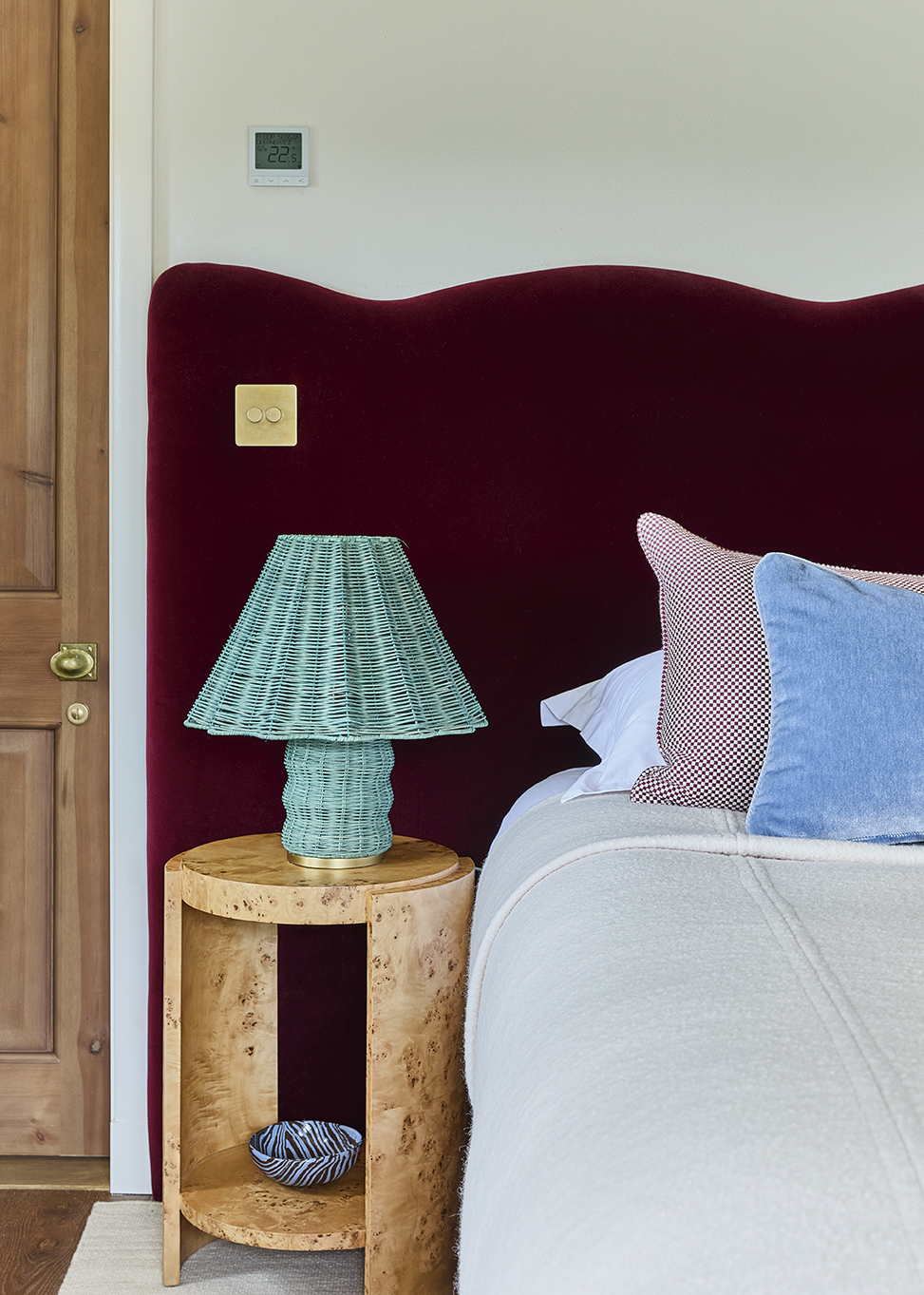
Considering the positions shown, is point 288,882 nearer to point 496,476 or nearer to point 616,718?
point 616,718

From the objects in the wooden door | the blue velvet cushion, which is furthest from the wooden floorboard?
the blue velvet cushion

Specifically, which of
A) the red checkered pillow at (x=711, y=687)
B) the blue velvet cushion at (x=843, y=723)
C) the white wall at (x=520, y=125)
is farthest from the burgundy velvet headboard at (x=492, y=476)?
the blue velvet cushion at (x=843, y=723)

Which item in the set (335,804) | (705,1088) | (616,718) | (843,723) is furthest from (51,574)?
(705,1088)

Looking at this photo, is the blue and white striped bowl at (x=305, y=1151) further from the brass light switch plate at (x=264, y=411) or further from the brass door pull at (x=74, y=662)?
the brass light switch plate at (x=264, y=411)

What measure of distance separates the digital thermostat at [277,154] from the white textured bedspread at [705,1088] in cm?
143

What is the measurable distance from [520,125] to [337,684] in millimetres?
1129

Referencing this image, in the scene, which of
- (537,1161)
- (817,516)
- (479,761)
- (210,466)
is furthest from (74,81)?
(537,1161)

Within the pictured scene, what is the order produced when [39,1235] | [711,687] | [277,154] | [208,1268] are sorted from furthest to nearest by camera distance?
[277,154], [39,1235], [208,1268], [711,687]

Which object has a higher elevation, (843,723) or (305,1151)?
(843,723)

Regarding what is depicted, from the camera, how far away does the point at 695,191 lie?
1.86 meters

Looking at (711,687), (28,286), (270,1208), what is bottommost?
(270,1208)

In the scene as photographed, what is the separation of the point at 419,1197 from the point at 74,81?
2.01 metres

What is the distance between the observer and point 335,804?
1476 millimetres

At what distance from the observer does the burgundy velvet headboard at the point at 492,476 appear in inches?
70.1
